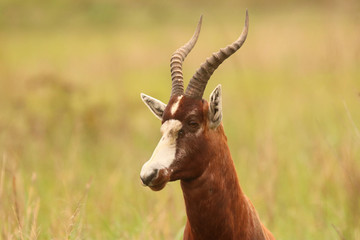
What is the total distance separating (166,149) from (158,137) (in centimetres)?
835

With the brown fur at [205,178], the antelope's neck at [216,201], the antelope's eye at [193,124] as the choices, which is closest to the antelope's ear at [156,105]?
the brown fur at [205,178]

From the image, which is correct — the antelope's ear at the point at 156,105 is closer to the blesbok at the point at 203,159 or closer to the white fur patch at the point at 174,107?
the blesbok at the point at 203,159

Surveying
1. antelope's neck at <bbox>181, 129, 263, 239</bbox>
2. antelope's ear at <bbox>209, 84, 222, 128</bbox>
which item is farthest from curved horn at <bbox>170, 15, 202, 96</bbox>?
antelope's neck at <bbox>181, 129, 263, 239</bbox>

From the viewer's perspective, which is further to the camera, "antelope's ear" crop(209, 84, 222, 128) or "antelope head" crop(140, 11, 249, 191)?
"antelope's ear" crop(209, 84, 222, 128)

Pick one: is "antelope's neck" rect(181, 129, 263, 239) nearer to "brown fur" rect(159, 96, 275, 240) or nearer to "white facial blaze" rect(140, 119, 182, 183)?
"brown fur" rect(159, 96, 275, 240)

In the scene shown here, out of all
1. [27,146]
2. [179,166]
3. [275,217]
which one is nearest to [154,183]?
[179,166]

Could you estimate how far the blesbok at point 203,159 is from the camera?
13.6ft

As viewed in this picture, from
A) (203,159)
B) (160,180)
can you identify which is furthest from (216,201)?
(160,180)

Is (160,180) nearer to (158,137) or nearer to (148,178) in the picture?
(148,178)

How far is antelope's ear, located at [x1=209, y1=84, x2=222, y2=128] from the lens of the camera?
13.8 feet

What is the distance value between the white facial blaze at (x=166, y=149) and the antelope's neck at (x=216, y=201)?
30 cm

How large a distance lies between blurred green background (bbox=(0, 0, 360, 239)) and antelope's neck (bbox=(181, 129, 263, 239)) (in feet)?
3.08

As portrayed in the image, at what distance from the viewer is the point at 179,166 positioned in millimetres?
4078

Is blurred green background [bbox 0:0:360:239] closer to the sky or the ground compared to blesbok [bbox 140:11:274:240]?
closer to the ground
